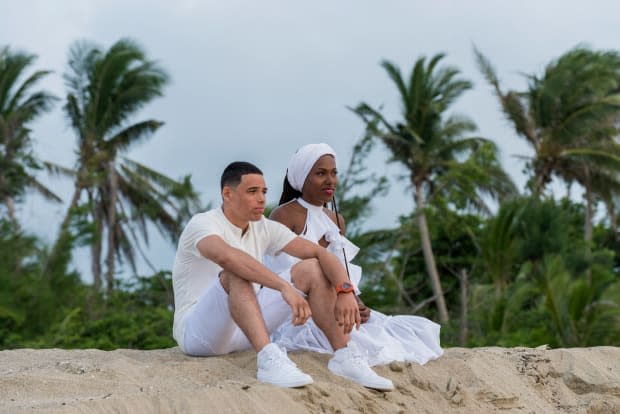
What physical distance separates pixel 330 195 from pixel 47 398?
197 centimetres

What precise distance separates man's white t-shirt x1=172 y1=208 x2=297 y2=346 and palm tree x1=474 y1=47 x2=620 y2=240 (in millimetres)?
17562

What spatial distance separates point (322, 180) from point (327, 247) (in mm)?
388

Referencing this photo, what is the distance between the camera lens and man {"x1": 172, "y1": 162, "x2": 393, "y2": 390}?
427cm

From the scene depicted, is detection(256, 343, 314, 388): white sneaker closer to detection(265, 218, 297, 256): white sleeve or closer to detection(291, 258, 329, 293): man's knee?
detection(291, 258, 329, 293): man's knee

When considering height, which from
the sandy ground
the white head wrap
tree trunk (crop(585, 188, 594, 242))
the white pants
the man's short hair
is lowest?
the sandy ground

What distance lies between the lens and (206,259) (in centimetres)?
484

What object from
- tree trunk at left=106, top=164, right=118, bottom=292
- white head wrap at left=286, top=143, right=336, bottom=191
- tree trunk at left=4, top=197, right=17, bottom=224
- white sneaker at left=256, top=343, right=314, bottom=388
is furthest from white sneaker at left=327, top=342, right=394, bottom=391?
tree trunk at left=106, top=164, right=118, bottom=292

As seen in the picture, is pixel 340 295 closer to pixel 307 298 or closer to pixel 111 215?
pixel 307 298

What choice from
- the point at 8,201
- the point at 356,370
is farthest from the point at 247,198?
the point at 8,201

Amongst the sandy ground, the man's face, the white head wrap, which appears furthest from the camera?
the white head wrap

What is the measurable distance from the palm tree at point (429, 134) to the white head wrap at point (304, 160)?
1572cm

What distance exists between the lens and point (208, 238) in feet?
14.6

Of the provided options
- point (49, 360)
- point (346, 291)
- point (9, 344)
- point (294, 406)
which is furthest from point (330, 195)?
point (9, 344)

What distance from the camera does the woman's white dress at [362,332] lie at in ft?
16.2
